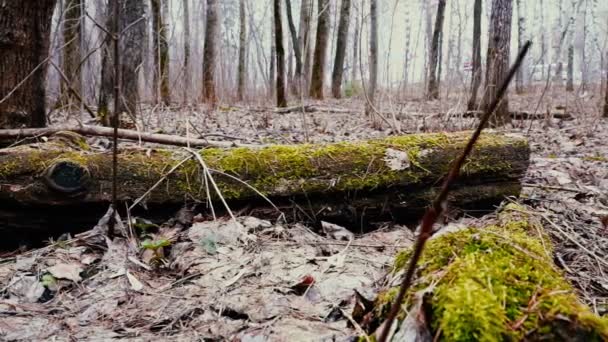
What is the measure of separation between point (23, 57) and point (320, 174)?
2018 millimetres

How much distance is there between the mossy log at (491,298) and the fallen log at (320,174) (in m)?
1.37

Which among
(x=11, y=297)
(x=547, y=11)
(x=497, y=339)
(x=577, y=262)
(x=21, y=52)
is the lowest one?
(x=11, y=297)

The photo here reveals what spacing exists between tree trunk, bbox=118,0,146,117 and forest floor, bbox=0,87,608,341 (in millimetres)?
3075

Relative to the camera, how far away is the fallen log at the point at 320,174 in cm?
246

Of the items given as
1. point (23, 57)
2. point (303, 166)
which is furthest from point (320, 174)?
point (23, 57)

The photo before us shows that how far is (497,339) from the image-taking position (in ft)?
2.76

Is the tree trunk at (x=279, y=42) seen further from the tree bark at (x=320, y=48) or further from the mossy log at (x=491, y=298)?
the mossy log at (x=491, y=298)

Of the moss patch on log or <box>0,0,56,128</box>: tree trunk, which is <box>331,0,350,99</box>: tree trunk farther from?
the moss patch on log

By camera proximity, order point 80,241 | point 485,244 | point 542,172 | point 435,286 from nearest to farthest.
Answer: point 435,286, point 485,244, point 80,241, point 542,172

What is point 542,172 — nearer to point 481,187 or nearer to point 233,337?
point 481,187

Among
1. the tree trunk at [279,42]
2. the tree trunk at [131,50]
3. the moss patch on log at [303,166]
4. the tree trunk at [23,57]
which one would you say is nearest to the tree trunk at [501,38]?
the moss patch on log at [303,166]

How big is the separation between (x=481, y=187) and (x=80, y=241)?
223cm

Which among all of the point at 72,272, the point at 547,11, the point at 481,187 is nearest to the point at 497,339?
the point at 72,272

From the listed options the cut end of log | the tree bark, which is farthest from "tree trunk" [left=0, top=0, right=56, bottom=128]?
the tree bark
